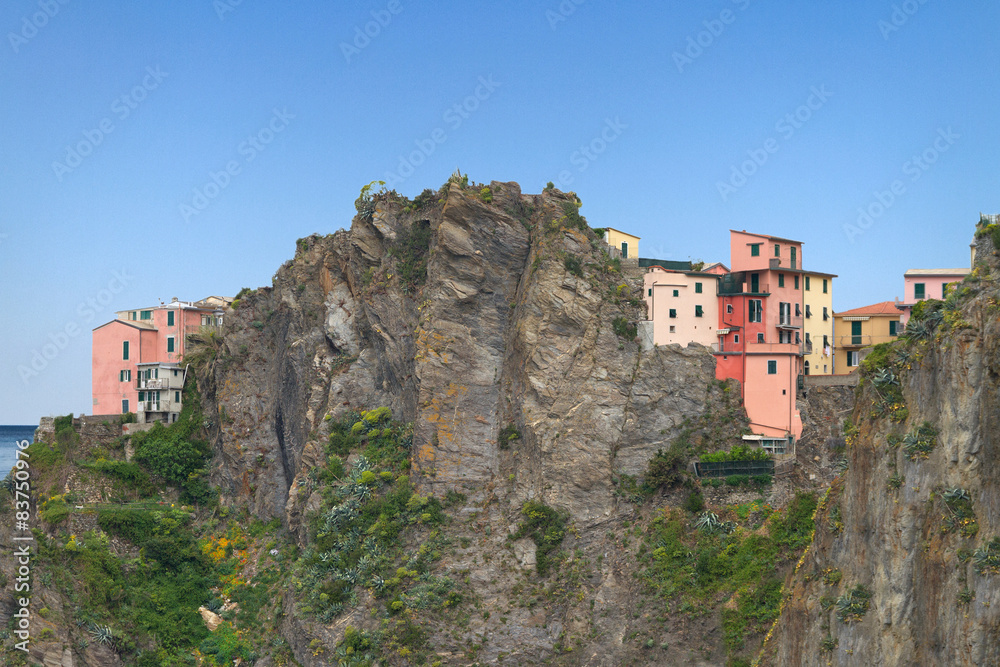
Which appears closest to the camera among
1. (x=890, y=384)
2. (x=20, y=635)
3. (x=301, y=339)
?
(x=890, y=384)

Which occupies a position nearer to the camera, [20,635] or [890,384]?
[890,384]

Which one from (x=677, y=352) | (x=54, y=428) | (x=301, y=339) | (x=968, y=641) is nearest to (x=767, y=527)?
(x=677, y=352)

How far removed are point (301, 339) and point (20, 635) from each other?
22913 millimetres

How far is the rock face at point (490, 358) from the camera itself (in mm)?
60562

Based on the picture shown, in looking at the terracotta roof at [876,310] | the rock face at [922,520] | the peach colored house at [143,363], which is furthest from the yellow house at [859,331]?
the peach colored house at [143,363]

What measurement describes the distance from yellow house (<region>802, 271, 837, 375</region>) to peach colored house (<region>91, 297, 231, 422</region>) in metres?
40.1

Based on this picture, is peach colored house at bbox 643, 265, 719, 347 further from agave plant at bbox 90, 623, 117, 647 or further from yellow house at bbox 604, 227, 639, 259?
agave plant at bbox 90, 623, 117, 647

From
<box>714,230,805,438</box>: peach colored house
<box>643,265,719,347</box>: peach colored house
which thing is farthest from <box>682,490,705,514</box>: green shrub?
<box>643,265,719,347</box>: peach colored house

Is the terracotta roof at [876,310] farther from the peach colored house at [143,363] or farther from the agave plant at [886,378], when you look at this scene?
the peach colored house at [143,363]

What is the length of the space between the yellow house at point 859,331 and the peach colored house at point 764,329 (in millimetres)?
3366

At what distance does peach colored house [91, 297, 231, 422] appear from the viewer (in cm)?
7606

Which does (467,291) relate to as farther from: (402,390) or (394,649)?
(394,649)

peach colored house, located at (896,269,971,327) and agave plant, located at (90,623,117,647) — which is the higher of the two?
peach colored house, located at (896,269,971,327)

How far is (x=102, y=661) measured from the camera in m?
61.2
